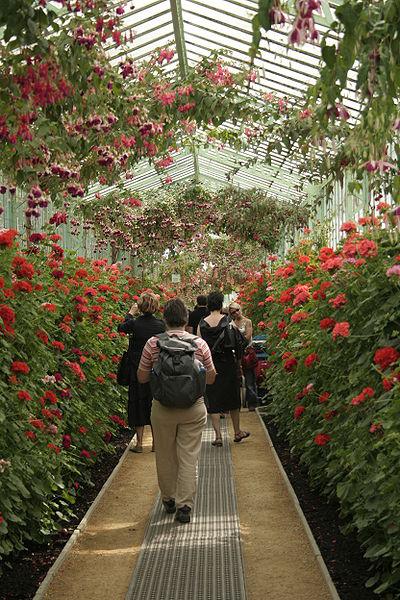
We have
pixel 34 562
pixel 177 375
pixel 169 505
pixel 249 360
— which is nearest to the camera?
pixel 34 562

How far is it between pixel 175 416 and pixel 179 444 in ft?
0.67

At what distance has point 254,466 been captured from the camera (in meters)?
8.15

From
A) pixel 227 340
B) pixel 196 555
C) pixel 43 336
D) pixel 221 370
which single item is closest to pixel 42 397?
pixel 43 336

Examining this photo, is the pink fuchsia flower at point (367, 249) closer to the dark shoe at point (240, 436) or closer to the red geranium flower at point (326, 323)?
the red geranium flower at point (326, 323)

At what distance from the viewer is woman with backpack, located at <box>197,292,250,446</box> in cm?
910

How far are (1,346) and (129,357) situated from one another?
3.92 metres

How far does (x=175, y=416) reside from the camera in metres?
6.17

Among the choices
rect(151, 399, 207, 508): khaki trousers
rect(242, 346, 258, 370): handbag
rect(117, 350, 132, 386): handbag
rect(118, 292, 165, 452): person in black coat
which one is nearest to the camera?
rect(151, 399, 207, 508): khaki trousers

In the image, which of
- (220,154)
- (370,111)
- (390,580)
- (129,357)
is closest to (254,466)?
(129,357)

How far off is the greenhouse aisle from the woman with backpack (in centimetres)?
82

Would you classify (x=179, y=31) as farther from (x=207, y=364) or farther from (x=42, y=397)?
(x=42, y=397)

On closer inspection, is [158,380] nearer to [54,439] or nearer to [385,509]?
[54,439]

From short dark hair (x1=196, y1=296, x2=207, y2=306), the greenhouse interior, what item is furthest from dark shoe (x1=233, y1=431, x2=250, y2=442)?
short dark hair (x1=196, y1=296, x2=207, y2=306)

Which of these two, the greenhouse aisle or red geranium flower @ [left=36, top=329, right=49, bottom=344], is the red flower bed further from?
the greenhouse aisle
